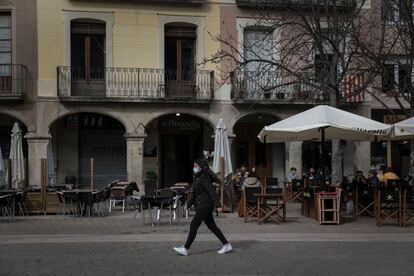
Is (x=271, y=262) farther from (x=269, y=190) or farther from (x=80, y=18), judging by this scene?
(x=80, y=18)

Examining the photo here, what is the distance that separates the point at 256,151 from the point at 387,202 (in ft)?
37.8

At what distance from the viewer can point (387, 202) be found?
14195 millimetres

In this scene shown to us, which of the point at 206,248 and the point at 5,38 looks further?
the point at 5,38

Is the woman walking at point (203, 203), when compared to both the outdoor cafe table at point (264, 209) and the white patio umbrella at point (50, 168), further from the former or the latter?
the white patio umbrella at point (50, 168)

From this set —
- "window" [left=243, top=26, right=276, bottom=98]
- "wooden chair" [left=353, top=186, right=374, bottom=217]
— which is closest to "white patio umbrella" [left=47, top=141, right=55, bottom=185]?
"window" [left=243, top=26, right=276, bottom=98]

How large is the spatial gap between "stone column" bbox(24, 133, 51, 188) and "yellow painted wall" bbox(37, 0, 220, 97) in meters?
1.64

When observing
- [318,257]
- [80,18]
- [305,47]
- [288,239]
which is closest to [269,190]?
[288,239]

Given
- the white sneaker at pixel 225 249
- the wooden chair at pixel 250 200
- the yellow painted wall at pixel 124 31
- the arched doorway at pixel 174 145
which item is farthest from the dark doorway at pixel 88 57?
the white sneaker at pixel 225 249

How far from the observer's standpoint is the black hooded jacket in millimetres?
10336

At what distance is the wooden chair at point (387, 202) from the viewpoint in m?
14.1

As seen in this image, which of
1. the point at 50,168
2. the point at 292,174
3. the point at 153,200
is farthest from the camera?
the point at 292,174

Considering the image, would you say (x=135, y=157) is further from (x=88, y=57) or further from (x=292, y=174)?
(x=292, y=174)

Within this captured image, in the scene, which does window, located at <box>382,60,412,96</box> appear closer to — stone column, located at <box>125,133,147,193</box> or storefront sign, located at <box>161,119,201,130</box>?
storefront sign, located at <box>161,119,201,130</box>

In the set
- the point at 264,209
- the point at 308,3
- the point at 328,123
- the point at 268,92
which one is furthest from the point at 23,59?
the point at 328,123
